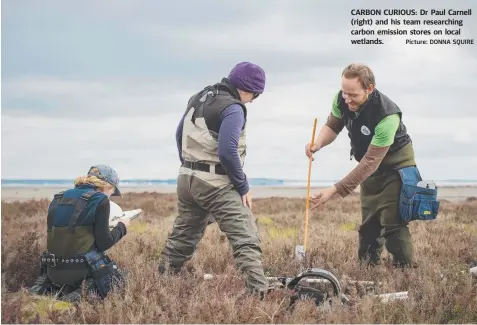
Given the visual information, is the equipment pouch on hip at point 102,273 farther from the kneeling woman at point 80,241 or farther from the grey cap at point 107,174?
the grey cap at point 107,174

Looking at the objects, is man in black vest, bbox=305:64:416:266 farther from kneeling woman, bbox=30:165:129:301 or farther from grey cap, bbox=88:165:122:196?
kneeling woman, bbox=30:165:129:301

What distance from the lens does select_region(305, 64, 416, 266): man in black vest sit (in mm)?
5871

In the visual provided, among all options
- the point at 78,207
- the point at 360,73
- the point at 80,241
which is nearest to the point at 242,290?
the point at 80,241

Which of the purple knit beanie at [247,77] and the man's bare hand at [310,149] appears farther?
the man's bare hand at [310,149]

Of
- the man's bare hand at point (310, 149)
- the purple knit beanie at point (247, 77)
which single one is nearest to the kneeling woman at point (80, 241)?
the purple knit beanie at point (247, 77)

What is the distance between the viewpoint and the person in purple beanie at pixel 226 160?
506cm

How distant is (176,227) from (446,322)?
2.47 m

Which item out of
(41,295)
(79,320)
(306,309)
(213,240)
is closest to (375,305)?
(306,309)

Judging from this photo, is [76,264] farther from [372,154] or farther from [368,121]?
[368,121]

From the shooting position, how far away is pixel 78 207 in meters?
5.12

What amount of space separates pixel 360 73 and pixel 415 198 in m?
1.41

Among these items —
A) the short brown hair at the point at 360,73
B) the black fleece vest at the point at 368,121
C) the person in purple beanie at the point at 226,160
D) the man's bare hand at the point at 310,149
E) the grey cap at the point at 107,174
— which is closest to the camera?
the person in purple beanie at the point at 226,160

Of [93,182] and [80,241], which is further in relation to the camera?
[93,182]

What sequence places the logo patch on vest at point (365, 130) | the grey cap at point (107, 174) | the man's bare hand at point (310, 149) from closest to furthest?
the grey cap at point (107, 174), the logo patch on vest at point (365, 130), the man's bare hand at point (310, 149)
